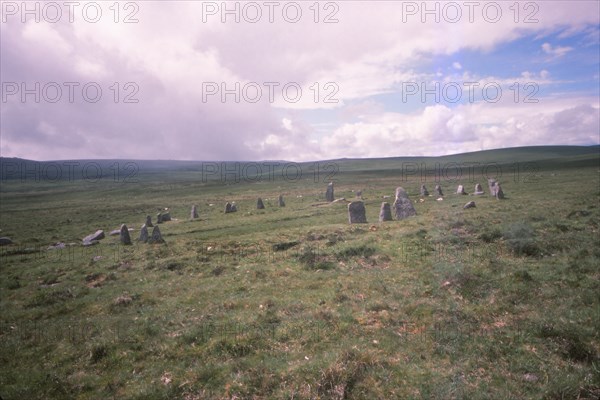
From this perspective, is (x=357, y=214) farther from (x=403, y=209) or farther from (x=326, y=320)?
(x=326, y=320)

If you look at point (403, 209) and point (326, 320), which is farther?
point (403, 209)

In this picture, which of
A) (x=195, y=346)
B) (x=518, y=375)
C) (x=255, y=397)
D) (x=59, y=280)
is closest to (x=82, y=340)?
(x=195, y=346)

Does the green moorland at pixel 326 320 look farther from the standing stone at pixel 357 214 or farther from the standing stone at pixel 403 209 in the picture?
the standing stone at pixel 403 209

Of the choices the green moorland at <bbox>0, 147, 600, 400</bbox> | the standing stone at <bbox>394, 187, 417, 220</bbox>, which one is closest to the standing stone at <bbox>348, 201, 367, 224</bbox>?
the standing stone at <bbox>394, 187, 417, 220</bbox>

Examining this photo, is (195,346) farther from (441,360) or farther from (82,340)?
(441,360)

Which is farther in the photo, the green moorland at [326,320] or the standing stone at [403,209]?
the standing stone at [403,209]

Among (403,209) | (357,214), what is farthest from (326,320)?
(403,209)

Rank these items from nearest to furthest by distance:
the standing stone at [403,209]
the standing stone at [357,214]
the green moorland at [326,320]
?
the green moorland at [326,320] → the standing stone at [357,214] → the standing stone at [403,209]

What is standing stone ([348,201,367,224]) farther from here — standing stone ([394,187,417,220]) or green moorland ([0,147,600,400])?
green moorland ([0,147,600,400])

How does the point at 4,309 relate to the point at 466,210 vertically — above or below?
below

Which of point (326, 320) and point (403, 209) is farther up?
point (403, 209)

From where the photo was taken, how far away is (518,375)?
9.77 m

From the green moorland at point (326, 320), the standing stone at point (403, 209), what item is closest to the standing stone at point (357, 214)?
the standing stone at point (403, 209)

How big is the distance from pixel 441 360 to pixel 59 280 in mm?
23494
